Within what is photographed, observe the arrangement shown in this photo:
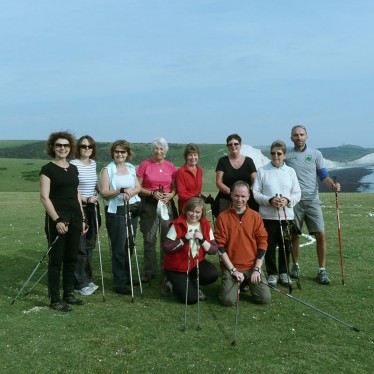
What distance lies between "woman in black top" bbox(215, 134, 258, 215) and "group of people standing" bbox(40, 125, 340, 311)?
20 mm

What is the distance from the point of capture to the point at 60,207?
6.95m

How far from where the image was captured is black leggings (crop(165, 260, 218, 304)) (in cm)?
747

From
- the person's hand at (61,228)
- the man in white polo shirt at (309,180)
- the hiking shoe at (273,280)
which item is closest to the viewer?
the person's hand at (61,228)

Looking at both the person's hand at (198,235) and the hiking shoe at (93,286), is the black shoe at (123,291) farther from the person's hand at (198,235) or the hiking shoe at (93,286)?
the person's hand at (198,235)

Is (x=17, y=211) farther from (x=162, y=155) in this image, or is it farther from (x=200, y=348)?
(x=200, y=348)

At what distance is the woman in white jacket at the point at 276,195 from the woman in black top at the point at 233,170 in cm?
28

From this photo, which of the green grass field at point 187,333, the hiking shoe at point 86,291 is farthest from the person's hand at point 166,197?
the hiking shoe at point 86,291

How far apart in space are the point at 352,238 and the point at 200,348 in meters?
8.43

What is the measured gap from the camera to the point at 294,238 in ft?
28.8

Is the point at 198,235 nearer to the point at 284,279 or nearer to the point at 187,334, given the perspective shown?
the point at 187,334

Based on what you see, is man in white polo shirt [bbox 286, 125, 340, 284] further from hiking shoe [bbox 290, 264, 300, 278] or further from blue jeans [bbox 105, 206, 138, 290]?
blue jeans [bbox 105, 206, 138, 290]

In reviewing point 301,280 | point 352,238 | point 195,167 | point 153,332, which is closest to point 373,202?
point 352,238

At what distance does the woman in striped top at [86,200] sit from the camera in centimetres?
790

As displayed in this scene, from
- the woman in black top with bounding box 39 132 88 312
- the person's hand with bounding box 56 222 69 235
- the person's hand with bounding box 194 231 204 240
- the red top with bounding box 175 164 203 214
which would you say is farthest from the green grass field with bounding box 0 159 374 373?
the red top with bounding box 175 164 203 214
